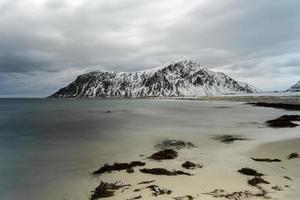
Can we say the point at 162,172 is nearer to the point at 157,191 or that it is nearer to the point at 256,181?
the point at 157,191

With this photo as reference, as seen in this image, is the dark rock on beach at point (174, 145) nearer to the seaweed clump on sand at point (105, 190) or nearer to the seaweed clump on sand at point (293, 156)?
the seaweed clump on sand at point (293, 156)

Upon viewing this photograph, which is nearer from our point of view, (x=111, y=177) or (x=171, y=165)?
(x=111, y=177)

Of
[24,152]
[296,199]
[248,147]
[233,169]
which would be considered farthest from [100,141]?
[296,199]

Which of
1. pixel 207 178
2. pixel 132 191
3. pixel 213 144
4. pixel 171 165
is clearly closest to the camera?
pixel 132 191

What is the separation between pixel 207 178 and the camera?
1378 cm

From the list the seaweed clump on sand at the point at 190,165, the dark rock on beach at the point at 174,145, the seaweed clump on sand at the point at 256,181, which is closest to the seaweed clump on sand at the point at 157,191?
the seaweed clump on sand at the point at 256,181

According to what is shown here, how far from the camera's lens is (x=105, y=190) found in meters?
12.5

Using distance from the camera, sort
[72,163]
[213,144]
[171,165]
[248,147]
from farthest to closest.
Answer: [213,144], [248,147], [72,163], [171,165]

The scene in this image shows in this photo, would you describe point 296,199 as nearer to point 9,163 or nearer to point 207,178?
point 207,178

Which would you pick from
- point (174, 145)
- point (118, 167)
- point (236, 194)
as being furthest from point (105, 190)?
point (174, 145)

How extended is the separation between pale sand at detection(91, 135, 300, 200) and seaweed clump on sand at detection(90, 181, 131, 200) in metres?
0.31

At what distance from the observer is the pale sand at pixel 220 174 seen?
12.0 m

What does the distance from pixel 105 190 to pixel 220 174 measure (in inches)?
201

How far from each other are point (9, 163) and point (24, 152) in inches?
159
